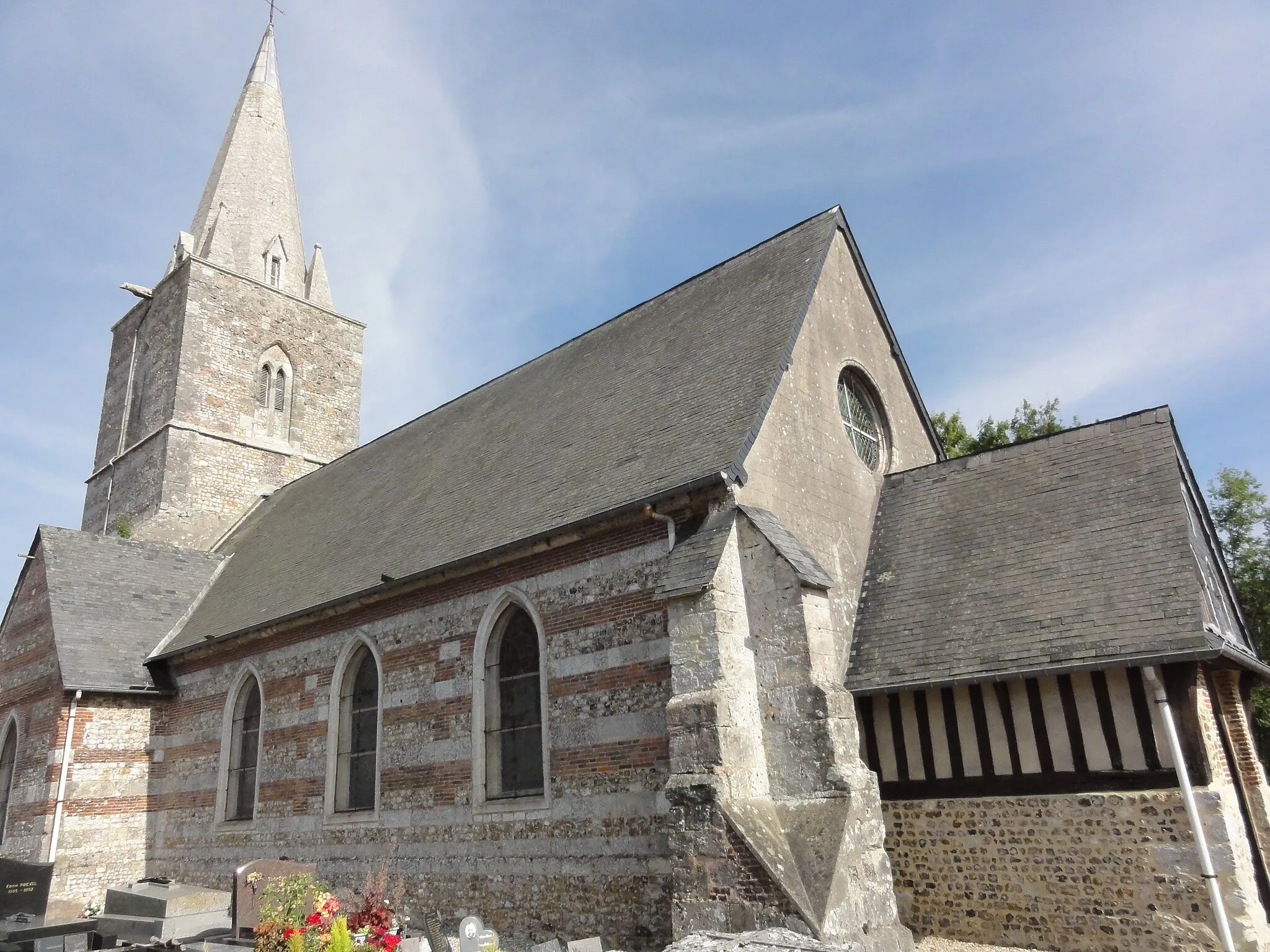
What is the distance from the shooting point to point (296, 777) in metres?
13.8

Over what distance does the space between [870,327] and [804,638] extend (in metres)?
6.92

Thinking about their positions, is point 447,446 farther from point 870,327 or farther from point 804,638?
point 804,638

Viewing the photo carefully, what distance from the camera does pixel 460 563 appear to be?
457 inches

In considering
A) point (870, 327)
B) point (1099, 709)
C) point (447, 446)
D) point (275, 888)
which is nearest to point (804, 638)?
point (1099, 709)

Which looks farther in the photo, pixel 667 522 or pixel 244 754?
pixel 244 754

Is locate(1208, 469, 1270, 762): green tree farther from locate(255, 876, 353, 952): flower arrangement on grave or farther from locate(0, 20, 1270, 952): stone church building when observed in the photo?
locate(255, 876, 353, 952): flower arrangement on grave

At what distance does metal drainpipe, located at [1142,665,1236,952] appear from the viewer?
307 inches

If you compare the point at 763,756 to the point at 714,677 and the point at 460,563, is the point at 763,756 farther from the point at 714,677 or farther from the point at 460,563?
the point at 460,563

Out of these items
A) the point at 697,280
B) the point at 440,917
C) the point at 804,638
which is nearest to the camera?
the point at 804,638

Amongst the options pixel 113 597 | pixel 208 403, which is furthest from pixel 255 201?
pixel 113 597

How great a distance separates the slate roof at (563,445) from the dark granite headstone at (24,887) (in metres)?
4.46

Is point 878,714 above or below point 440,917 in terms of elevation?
above

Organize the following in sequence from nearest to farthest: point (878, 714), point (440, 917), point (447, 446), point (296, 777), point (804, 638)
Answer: point (804, 638), point (878, 714), point (440, 917), point (296, 777), point (447, 446)

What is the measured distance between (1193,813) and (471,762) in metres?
7.60
